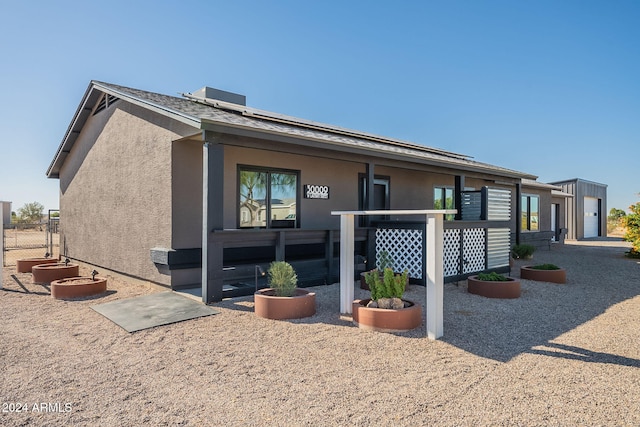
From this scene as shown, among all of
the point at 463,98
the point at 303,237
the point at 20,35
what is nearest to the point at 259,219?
the point at 303,237

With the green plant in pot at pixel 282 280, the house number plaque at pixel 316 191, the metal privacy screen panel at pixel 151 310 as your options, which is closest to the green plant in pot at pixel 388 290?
the green plant in pot at pixel 282 280

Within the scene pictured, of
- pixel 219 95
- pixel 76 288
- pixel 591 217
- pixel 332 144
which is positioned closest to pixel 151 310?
pixel 76 288

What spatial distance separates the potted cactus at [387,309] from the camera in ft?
15.5

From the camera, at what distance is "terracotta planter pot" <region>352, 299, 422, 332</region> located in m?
4.72

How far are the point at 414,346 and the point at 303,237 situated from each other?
3.53 metres

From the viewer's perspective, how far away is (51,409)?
281 cm

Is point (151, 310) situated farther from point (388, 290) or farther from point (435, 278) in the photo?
point (435, 278)

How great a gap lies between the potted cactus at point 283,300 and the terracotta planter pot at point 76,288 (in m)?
3.64

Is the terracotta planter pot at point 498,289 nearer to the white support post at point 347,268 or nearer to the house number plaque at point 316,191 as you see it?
the white support post at point 347,268

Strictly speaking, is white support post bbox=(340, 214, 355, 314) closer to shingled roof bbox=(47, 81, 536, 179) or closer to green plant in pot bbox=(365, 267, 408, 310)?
green plant in pot bbox=(365, 267, 408, 310)

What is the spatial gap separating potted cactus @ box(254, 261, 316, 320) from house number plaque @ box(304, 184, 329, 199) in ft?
12.7

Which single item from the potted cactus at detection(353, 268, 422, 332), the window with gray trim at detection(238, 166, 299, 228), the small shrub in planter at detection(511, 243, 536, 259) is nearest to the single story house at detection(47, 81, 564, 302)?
the window with gray trim at detection(238, 166, 299, 228)

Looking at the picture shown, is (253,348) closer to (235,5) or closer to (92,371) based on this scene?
(92,371)

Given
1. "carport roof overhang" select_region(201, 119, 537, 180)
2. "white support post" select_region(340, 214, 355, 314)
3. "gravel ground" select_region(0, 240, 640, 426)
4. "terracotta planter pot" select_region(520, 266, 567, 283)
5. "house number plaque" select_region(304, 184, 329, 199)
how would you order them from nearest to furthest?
"gravel ground" select_region(0, 240, 640, 426)
"white support post" select_region(340, 214, 355, 314)
"carport roof overhang" select_region(201, 119, 537, 180)
"terracotta planter pot" select_region(520, 266, 567, 283)
"house number plaque" select_region(304, 184, 329, 199)
